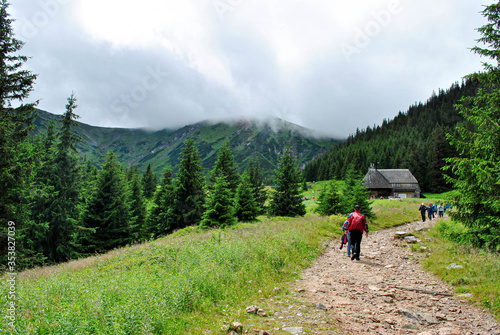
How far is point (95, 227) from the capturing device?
25.8 meters

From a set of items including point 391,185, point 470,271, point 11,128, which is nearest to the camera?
point 470,271

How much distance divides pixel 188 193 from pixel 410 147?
10655 cm

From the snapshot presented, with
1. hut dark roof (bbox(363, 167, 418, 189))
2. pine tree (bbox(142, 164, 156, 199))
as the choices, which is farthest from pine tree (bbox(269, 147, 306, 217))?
hut dark roof (bbox(363, 167, 418, 189))

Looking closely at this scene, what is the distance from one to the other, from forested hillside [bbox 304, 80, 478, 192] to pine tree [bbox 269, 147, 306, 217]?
12614mm

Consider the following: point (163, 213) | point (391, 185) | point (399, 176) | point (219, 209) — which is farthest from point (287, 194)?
point (399, 176)

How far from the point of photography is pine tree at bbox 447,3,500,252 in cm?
919

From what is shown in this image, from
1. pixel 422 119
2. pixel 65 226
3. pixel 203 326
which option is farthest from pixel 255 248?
pixel 422 119

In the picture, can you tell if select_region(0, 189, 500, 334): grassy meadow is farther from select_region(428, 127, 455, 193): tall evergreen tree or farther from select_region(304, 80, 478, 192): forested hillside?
select_region(428, 127, 455, 193): tall evergreen tree

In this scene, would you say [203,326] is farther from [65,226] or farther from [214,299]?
[65,226]

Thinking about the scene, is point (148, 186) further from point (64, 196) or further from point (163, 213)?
point (64, 196)

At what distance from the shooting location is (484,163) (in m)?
9.16

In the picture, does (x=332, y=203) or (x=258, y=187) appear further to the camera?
(x=258, y=187)

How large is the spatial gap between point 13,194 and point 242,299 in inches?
644

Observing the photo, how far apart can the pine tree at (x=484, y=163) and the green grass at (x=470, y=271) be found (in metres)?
1.11
